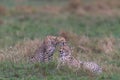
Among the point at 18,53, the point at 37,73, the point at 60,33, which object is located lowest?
the point at 37,73

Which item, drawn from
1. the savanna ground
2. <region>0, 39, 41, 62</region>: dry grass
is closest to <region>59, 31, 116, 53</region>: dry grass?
the savanna ground

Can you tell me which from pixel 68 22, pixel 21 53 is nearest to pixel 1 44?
pixel 21 53

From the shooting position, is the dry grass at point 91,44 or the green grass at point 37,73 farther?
the dry grass at point 91,44

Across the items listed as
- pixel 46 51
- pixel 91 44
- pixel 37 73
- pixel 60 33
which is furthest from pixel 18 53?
pixel 60 33

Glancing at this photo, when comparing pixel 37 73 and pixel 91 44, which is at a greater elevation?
pixel 91 44

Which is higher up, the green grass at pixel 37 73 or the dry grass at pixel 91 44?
the dry grass at pixel 91 44

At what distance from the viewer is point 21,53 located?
1242 centimetres

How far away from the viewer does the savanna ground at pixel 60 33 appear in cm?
1130

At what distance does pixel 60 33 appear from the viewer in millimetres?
16297

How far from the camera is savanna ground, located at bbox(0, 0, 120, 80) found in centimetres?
1130

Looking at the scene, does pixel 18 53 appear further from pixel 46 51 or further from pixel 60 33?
pixel 60 33

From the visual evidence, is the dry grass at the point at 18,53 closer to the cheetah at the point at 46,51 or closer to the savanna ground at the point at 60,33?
the savanna ground at the point at 60,33

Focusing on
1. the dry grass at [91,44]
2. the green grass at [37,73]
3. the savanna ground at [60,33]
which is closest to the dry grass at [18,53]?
the savanna ground at [60,33]

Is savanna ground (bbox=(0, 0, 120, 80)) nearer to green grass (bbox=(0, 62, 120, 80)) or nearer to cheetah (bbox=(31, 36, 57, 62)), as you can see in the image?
green grass (bbox=(0, 62, 120, 80))
